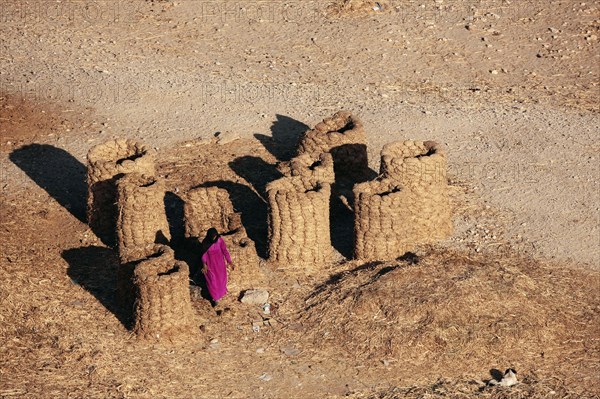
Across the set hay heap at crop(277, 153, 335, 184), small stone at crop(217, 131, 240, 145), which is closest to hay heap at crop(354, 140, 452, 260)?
hay heap at crop(277, 153, 335, 184)

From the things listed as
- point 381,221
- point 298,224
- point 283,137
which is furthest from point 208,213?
point 283,137

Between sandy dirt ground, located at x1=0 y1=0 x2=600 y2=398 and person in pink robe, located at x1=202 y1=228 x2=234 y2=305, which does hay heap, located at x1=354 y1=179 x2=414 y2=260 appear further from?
person in pink robe, located at x1=202 y1=228 x2=234 y2=305

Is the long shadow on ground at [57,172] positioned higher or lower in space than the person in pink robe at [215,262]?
higher

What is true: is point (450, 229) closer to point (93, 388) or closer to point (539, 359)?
point (539, 359)

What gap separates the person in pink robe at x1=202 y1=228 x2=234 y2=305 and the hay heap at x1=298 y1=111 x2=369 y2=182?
3.58 meters

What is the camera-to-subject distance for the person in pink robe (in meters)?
15.3

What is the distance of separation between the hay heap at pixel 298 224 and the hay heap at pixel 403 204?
18.3 inches

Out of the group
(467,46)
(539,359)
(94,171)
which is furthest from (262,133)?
(539,359)

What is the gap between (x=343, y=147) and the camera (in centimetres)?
1862

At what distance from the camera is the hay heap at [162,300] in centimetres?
1441

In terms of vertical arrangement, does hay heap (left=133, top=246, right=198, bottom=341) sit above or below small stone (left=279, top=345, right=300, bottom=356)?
above

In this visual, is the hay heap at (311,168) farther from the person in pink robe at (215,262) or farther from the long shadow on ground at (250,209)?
the person in pink robe at (215,262)

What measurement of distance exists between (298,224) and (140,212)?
2193 mm

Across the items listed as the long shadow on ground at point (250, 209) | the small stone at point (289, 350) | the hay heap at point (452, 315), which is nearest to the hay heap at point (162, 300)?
the small stone at point (289, 350)
